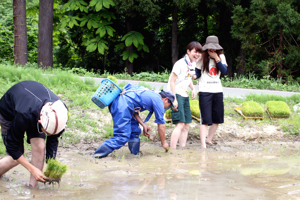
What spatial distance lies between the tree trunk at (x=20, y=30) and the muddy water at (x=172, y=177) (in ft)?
27.9

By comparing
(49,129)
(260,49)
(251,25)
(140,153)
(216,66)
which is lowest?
(140,153)

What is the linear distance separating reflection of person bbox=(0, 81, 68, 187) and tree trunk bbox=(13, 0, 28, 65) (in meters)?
9.92

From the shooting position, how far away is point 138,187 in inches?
155

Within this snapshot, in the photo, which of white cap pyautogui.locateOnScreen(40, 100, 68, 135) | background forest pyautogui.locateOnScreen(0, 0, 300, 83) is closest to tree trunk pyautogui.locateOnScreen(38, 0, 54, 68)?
background forest pyautogui.locateOnScreen(0, 0, 300, 83)

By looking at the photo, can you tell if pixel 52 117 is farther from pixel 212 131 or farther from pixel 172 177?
pixel 212 131

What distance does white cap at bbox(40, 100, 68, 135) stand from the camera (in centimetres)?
318

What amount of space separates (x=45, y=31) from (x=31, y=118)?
11064 millimetres

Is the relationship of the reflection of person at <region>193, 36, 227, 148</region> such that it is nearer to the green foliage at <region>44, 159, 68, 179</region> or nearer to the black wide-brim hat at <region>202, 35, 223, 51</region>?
the black wide-brim hat at <region>202, 35, 223, 51</region>

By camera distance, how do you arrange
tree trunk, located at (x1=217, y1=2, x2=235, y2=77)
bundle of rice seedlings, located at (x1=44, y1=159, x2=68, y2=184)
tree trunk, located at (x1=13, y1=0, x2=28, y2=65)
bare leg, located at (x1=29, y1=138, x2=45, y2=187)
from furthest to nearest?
tree trunk, located at (x1=217, y1=2, x2=235, y2=77), tree trunk, located at (x1=13, y1=0, x2=28, y2=65), bundle of rice seedlings, located at (x1=44, y1=159, x2=68, y2=184), bare leg, located at (x1=29, y1=138, x2=45, y2=187)

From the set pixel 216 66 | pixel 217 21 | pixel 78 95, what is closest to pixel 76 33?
pixel 217 21

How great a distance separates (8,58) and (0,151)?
44.4 ft

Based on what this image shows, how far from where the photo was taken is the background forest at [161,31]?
1258cm

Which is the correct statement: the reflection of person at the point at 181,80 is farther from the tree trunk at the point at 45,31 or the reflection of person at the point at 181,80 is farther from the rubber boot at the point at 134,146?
the tree trunk at the point at 45,31

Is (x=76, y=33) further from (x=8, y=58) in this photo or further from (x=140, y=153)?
(x=140, y=153)
